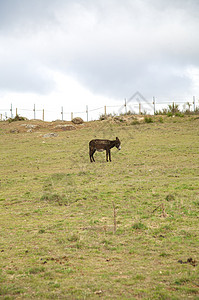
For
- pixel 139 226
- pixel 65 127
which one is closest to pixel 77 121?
pixel 65 127

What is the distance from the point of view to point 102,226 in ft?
38.9

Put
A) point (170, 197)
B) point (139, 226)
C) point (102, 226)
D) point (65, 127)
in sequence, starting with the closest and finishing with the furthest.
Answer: point (139, 226) → point (102, 226) → point (170, 197) → point (65, 127)

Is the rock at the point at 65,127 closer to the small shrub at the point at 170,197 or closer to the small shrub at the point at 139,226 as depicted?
the small shrub at the point at 170,197

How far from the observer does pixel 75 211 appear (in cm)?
1435

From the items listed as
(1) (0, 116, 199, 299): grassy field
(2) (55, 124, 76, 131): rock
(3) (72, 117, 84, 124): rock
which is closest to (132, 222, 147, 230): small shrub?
(1) (0, 116, 199, 299): grassy field

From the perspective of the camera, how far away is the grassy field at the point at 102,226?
24.3 ft

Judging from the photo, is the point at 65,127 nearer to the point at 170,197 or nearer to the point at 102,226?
the point at 170,197

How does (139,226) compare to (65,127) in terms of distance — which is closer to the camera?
(139,226)

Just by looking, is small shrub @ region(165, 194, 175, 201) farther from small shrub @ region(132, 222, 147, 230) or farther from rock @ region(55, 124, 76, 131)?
rock @ region(55, 124, 76, 131)

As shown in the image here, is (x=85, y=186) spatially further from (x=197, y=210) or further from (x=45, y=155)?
(x=45, y=155)

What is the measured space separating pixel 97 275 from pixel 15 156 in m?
25.5

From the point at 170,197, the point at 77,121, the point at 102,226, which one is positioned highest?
the point at 77,121

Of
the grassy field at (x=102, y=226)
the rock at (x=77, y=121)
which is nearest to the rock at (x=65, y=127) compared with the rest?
the rock at (x=77, y=121)

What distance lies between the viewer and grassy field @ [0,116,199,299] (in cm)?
741
